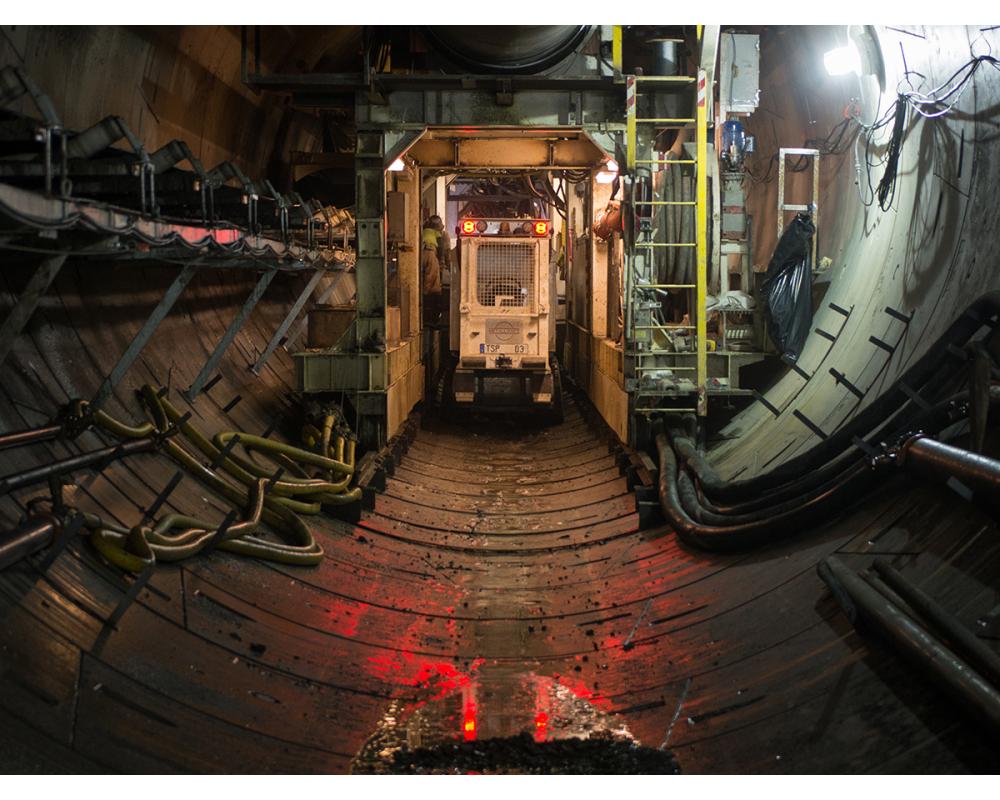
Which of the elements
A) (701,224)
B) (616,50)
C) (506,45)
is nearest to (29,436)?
(506,45)

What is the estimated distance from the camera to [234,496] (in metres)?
7.57

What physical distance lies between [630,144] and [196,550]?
20.5 feet

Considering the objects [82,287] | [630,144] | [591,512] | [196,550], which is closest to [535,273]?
[630,144]

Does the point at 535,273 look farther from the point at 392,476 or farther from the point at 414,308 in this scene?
the point at 392,476

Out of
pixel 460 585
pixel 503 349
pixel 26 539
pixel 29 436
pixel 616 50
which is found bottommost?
pixel 460 585

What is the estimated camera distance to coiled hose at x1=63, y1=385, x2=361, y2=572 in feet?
19.3

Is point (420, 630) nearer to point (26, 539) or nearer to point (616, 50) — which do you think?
point (26, 539)

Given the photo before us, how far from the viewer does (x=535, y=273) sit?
1568 centimetres

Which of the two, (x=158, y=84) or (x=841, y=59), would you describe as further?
(x=841, y=59)

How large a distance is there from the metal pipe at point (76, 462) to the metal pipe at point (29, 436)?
194 millimetres

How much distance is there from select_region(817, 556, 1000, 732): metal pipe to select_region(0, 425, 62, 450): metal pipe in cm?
471

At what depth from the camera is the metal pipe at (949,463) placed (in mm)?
4742

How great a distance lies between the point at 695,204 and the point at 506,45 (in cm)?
240

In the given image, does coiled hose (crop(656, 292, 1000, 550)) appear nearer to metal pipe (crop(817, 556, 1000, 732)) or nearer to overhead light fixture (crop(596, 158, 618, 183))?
metal pipe (crop(817, 556, 1000, 732))
